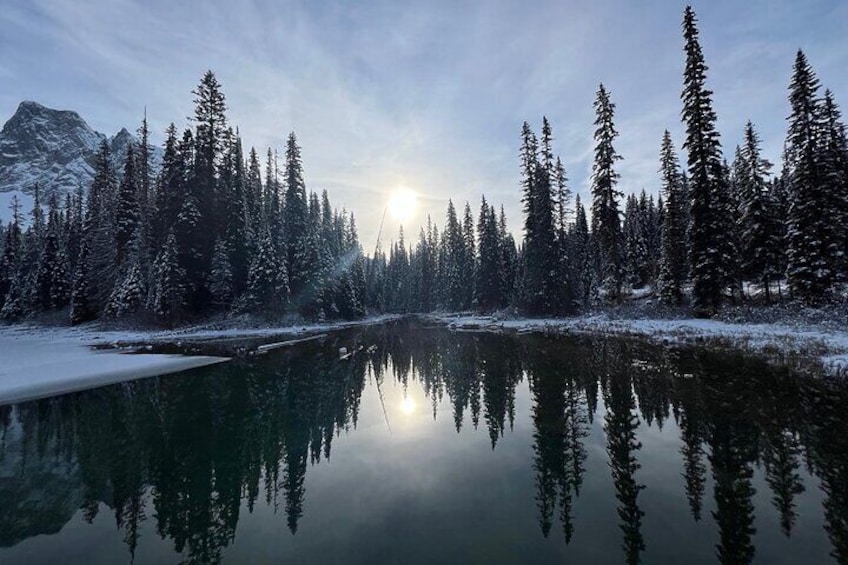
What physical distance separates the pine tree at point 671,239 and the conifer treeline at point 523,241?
0.16m

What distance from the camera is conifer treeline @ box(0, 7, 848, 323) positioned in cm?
2842

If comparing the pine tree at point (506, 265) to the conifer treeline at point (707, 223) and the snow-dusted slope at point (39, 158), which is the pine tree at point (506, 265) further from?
the snow-dusted slope at point (39, 158)

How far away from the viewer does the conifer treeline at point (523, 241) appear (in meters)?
28.4

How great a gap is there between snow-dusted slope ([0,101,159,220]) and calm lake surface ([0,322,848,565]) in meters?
188

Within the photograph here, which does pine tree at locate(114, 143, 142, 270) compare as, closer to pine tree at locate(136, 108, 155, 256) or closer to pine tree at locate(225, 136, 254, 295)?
pine tree at locate(136, 108, 155, 256)

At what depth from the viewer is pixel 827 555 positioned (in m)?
5.02

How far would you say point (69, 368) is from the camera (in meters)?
20.5

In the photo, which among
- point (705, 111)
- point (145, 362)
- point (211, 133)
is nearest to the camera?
point (145, 362)

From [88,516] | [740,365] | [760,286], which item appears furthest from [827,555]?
[760,286]

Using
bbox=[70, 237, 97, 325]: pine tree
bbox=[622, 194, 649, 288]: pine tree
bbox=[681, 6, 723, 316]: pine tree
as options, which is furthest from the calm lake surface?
bbox=[622, 194, 649, 288]: pine tree

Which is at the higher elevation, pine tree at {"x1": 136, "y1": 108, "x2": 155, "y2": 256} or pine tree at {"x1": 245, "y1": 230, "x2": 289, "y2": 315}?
pine tree at {"x1": 136, "y1": 108, "x2": 155, "y2": 256}

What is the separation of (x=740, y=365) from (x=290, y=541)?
17074 mm

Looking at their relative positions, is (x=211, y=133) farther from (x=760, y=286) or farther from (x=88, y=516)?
(x=760, y=286)

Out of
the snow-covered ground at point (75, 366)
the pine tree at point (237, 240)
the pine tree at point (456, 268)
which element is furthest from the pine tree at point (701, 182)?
the pine tree at point (456, 268)
